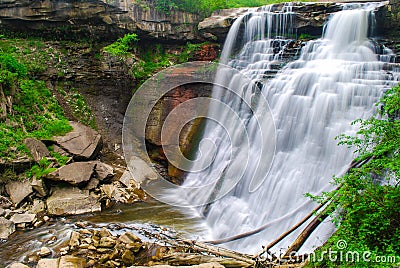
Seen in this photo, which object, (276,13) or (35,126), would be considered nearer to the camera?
(35,126)

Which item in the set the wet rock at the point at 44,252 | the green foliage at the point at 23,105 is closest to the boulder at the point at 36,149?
the green foliage at the point at 23,105

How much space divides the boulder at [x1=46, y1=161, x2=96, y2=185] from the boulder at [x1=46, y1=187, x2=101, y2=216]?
1.09 ft

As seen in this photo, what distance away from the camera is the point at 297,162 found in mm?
8133

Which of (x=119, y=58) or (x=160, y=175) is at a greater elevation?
(x=119, y=58)

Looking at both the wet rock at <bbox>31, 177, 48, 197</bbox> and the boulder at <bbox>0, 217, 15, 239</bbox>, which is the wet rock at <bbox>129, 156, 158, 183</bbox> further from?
the boulder at <bbox>0, 217, 15, 239</bbox>

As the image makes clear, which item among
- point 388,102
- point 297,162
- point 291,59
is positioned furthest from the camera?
point 291,59

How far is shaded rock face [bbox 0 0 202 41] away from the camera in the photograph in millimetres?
12930

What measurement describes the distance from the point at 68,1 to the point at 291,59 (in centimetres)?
960

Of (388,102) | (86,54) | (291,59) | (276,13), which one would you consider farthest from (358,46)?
(86,54)

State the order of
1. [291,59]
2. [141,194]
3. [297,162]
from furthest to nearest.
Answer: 1. [291,59]
2. [141,194]
3. [297,162]

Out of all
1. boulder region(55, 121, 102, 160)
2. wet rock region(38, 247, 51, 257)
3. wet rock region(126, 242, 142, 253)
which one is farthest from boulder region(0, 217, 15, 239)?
wet rock region(126, 242, 142, 253)

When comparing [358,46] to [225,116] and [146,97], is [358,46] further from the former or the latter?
[146,97]

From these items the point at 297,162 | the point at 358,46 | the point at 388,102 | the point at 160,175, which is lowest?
the point at 160,175

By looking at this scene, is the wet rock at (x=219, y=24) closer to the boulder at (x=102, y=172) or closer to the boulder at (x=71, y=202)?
the boulder at (x=102, y=172)
